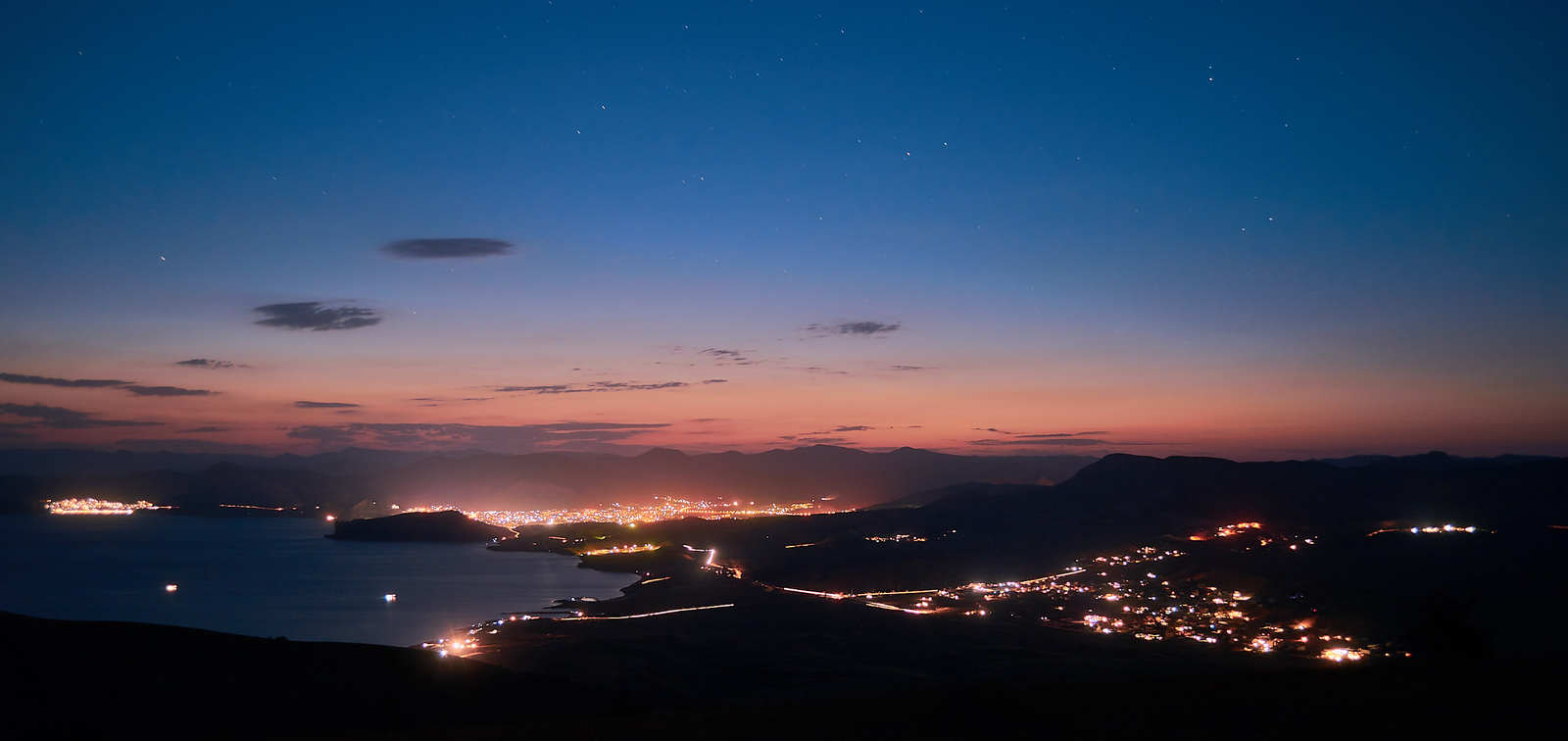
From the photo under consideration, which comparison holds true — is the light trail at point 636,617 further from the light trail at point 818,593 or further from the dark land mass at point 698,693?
the dark land mass at point 698,693

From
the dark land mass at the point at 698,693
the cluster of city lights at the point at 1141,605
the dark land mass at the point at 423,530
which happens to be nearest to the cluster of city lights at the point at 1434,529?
the cluster of city lights at the point at 1141,605

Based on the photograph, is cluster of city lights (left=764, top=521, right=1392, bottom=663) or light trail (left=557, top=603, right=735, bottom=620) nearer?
cluster of city lights (left=764, top=521, right=1392, bottom=663)

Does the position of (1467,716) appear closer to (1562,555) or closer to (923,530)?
(1562,555)

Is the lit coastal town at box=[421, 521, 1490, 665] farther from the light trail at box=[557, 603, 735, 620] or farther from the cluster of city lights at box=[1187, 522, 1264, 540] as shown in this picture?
the cluster of city lights at box=[1187, 522, 1264, 540]

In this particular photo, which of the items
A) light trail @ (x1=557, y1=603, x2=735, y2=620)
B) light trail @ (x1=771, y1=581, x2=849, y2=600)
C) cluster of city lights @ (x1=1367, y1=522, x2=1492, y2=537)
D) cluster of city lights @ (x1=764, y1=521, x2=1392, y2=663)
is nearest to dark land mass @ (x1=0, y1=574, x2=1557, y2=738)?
cluster of city lights @ (x1=764, y1=521, x2=1392, y2=663)

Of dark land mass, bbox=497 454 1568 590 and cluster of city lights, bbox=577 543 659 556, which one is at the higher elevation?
dark land mass, bbox=497 454 1568 590

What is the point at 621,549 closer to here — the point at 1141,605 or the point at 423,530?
the point at 423,530

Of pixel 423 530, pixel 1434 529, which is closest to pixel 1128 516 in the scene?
pixel 1434 529
